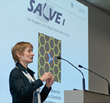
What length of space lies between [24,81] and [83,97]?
48 cm

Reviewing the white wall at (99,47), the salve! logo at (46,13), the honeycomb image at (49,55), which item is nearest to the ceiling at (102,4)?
the white wall at (99,47)

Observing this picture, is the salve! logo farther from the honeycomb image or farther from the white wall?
the white wall

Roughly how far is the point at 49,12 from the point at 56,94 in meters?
1.28

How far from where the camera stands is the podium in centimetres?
216

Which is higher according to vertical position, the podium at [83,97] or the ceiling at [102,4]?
the ceiling at [102,4]

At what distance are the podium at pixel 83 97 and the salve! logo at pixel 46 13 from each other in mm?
1990

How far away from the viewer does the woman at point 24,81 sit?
2033mm

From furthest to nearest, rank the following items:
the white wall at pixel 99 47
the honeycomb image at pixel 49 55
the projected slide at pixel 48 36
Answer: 1. the white wall at pixel 99 47
2. the honeycomb image at pixel 49 55
3. the projected slide at pixel 48 36

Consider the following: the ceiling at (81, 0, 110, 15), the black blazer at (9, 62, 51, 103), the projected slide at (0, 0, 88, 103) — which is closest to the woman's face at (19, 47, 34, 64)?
the black blazer at (9, 62, 51, 103)

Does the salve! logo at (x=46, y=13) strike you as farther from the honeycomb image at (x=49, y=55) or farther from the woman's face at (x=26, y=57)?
the woman's face at (x=26, y=57)

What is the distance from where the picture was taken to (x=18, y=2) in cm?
379

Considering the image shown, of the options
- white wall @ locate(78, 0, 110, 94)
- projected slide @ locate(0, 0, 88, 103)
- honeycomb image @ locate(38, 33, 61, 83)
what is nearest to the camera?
projected slide @ locate(0, 0, 88, 103)

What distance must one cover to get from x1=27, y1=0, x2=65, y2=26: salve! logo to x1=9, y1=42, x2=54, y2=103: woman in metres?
1.83

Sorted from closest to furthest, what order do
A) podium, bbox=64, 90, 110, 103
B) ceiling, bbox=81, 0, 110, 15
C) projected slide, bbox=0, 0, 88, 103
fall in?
podium, bbox=64, 90, 110, 103, projected slide, bbox=0, 0, 88, 103, ceiling, bbox=81, 0, 110, 15
